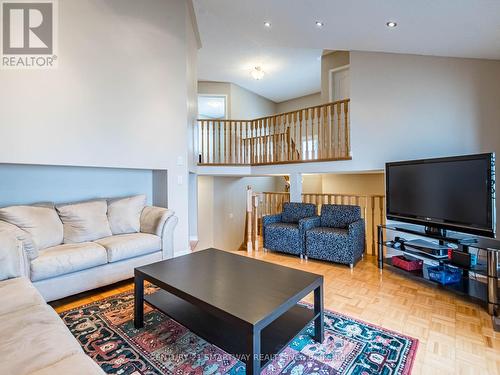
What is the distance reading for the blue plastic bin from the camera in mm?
2607

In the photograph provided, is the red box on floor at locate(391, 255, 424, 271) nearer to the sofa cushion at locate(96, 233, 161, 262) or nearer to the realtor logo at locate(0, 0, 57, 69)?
the sofa cushion at locate(96, 233, 161, 262)

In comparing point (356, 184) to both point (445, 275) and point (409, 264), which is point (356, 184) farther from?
point (445, 275)

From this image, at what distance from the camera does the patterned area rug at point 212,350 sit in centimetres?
155

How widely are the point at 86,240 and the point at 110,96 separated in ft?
5.74

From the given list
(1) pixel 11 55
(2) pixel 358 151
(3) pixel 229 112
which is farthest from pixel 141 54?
(3) pixel 229 112

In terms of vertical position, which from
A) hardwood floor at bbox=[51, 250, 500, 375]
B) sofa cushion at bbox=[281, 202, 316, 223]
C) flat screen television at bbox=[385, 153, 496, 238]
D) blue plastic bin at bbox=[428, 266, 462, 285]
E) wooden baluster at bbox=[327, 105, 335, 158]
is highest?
wooden baluster at bbox=[327, 105, 335, 158]

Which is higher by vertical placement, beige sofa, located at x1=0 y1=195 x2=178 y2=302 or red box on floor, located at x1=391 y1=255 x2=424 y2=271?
beige sofa, located at x1=0 y1=195 x2=178 y2=302

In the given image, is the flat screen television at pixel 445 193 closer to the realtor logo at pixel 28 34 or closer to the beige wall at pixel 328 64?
the beige wall at pixel 328 64

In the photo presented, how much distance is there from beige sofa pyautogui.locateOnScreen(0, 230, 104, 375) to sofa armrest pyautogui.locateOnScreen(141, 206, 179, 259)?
1.45 m

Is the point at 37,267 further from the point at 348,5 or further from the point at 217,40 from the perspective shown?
the point at 217,40

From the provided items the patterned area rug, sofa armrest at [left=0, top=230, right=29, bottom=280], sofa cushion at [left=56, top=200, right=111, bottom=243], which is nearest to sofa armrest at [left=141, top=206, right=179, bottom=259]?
sofa cushion at [left=56, top=200, right=111, bottom=243]

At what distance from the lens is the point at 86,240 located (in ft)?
9.25

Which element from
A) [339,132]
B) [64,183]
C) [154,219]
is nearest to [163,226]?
[154,219]

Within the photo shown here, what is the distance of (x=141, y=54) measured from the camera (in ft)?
11.0
